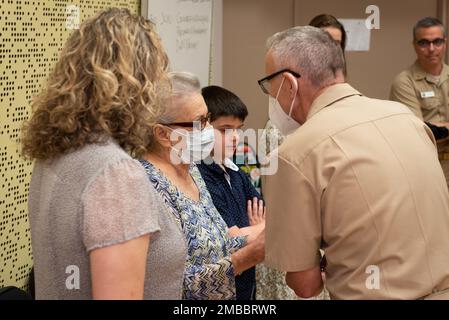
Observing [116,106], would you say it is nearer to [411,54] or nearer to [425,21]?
[425,21]

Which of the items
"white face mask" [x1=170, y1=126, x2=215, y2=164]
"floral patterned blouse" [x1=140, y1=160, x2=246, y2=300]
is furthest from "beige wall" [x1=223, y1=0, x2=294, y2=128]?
"floral patterned blouse" [x1=140, y1=160, x2=246, y2=300]

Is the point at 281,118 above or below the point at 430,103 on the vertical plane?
above

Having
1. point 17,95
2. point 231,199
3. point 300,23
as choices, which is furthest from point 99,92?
point 300,23

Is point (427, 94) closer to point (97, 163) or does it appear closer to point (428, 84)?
point (428, 84)

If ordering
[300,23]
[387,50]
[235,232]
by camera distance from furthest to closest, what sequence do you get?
[387,50]
[300,23]
[235,232]

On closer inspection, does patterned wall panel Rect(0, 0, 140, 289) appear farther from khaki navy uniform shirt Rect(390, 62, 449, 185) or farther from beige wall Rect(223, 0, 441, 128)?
beige wall Rect(223, 0, 441, 128)

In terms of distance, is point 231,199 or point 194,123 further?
point 231,199

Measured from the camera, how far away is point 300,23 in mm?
5816

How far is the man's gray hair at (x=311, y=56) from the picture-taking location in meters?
2.12

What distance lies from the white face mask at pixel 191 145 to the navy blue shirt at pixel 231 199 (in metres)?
0.42

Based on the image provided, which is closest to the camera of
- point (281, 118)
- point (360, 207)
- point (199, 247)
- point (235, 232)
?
point (360, 207)

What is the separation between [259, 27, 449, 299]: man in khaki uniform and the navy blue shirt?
816mm

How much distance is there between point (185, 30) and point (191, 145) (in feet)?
6.95

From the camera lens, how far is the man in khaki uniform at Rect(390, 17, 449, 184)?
4.80m
